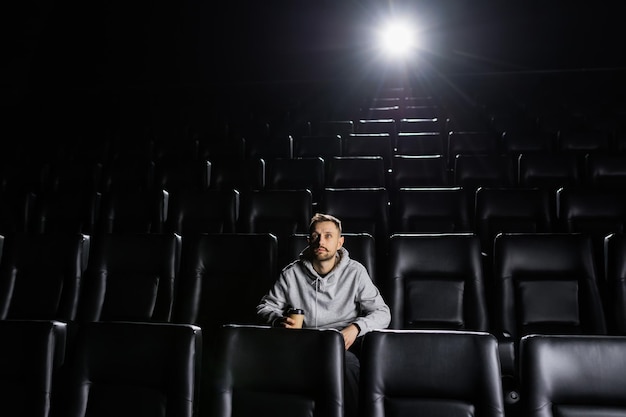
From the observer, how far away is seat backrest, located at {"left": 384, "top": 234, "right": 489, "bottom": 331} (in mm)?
1040

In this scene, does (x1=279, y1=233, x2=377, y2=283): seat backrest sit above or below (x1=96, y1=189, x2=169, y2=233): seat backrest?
below

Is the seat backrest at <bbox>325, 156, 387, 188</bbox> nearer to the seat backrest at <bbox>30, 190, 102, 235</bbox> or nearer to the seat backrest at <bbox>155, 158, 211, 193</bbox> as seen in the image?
the seat backrest at <bbox>155, 158, 211, 193</bbox>

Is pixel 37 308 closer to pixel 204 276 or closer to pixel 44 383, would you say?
pixel 204 276

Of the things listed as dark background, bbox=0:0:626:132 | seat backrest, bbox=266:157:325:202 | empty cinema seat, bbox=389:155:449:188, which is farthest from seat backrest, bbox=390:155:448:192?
dark background, bbox=0:0:626:132

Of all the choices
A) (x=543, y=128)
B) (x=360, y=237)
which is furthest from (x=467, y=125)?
(x=360, y=237)

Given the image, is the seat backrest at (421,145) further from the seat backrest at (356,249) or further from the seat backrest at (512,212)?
the seat backrest at (356,249)

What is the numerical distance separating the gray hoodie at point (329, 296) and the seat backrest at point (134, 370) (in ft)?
0.98

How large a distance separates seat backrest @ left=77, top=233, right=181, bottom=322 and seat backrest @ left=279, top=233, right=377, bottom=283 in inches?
8.4

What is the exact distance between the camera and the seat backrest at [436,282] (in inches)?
40.9

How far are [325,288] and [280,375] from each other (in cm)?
34

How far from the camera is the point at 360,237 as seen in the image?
111 centimetres

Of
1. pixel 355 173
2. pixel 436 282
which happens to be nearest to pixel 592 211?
pixel 436 282

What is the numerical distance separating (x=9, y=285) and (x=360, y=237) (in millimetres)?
664

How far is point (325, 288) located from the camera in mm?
997
